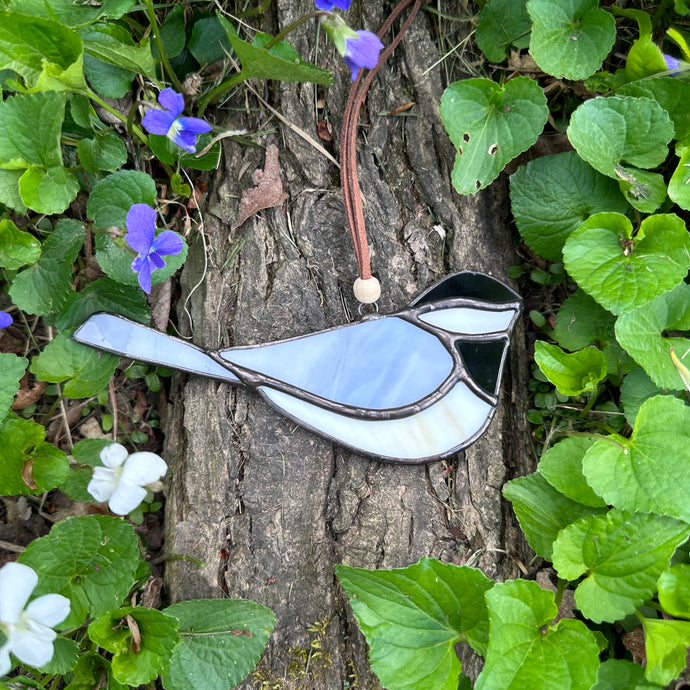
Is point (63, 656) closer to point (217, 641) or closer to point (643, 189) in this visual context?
point (217, 641)

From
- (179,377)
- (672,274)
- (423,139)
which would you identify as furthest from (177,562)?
(672,274)

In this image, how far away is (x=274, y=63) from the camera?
1315mm

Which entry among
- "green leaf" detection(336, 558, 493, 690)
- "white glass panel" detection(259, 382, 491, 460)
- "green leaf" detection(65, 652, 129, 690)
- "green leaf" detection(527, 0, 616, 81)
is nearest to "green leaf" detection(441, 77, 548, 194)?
"green leaf" detection(527, 0, 616, 81)

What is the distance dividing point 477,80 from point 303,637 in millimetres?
1379

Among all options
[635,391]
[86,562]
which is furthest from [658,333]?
[86,562]

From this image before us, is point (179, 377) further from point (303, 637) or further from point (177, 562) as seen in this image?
point (303, 637)

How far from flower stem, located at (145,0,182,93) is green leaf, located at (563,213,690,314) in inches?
41.8

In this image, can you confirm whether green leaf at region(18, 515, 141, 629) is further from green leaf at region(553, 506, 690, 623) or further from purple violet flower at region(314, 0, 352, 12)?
purple violet flower at region(314, 0, 352, 12)

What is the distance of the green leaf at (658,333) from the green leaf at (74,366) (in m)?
1.28

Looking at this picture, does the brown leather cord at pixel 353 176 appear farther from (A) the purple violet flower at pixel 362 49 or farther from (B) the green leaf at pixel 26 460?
(B) the green leaf at pixel 26 460

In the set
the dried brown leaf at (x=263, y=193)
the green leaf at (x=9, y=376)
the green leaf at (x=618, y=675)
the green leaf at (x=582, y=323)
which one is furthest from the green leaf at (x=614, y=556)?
the green leaf at (x=9, y=376)

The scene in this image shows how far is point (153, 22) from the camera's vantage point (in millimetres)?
1410

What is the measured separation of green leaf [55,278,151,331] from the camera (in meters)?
1.52

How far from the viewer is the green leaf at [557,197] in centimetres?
155
